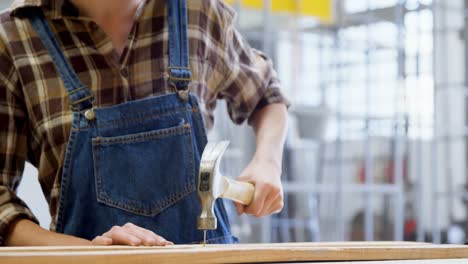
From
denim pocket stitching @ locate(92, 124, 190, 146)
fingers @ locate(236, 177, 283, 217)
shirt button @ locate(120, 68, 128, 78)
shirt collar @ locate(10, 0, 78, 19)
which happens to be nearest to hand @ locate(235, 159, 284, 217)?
fingers @ locate(236, 177, 283, 217)

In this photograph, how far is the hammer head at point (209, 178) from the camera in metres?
0.84

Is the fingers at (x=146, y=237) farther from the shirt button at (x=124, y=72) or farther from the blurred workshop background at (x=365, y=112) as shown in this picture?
the blurred workshop background at (x=365, y=112)

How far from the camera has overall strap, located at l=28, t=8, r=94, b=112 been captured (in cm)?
116

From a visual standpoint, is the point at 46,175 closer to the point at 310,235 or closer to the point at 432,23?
the point at 432,23

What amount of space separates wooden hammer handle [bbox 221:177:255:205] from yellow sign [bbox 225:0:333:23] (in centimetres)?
183

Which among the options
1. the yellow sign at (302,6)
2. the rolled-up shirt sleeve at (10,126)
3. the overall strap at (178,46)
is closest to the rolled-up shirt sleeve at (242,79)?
the overall strap at (178,46)

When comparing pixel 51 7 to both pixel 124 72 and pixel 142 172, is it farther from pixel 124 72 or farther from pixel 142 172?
pixel 142 172

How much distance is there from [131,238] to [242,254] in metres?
0.17

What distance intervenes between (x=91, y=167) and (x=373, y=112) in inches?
128

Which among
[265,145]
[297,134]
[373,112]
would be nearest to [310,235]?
[297,134]

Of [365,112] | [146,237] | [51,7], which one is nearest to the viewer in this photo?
[146,237]

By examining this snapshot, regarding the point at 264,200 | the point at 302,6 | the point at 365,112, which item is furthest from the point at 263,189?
the point at 365,112

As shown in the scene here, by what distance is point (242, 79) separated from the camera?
133 centimetres

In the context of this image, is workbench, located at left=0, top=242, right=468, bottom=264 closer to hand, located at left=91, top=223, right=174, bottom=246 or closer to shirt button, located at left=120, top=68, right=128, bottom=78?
hand, located at left=91, top=223, right=174, bottom=246
